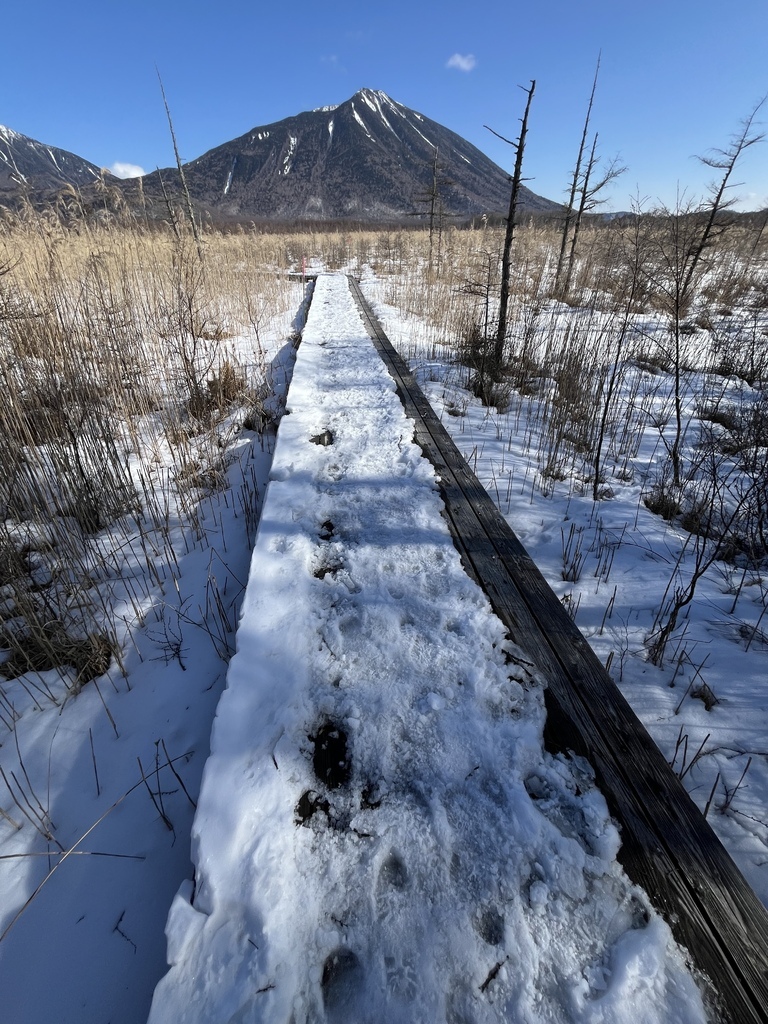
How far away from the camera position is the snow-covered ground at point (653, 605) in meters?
1.23

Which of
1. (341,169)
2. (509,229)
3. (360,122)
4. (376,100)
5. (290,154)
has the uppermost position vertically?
(376,100)

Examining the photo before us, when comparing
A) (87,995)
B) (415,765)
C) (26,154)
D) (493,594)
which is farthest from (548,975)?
(26,154)

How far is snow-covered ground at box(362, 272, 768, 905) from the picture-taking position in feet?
4.04

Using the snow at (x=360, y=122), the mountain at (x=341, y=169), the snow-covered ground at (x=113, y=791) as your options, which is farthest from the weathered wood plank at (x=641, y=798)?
the snow at (x=360, y=122)

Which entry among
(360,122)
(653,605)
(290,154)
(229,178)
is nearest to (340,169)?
(290,154)

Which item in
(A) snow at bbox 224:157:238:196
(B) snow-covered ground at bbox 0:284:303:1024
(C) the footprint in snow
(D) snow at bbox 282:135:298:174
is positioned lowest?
(B) snow-covered ground at bbox 0:284:303:1024

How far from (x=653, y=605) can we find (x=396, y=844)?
1.54m

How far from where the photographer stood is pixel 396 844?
100 centimetres

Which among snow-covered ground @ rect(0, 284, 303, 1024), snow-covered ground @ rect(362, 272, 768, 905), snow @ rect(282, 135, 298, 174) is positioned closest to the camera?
snow-covered ground @ rect(0, 284, 303, 1024)

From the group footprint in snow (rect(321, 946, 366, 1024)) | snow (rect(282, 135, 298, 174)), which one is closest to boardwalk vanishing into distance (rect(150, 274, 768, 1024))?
footprint in snow (rect(321, 946, 366, 1024))

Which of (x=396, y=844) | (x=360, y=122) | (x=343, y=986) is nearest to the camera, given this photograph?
(x=343, y=986)

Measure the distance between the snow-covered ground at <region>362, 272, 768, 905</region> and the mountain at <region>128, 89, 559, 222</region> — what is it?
77.3 m

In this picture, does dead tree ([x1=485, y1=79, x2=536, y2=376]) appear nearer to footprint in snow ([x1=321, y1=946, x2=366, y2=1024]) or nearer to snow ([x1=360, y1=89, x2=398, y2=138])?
footprint in snow ([x1=321, y1=946, x2=366, y2=1024])

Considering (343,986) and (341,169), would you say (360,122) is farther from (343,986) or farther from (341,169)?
(343,986)
